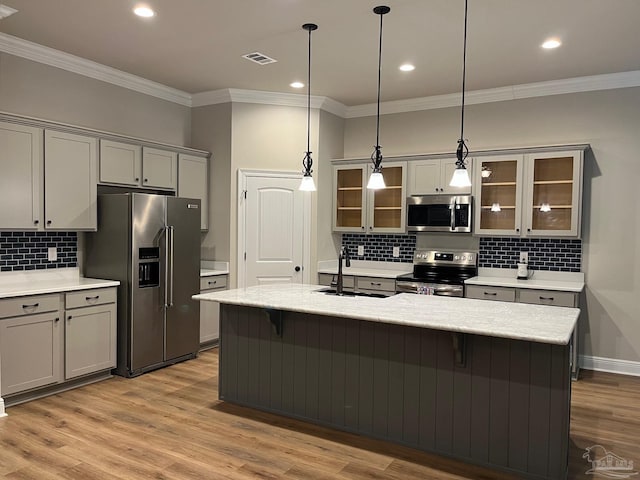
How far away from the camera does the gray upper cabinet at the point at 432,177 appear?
17.5 feet

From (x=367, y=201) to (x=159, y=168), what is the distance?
2.36 metres

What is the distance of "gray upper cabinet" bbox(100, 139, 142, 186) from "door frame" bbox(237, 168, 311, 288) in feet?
3.76

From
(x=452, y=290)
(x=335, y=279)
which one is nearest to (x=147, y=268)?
(x=335, y=279)

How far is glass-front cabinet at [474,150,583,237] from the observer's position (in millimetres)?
4777

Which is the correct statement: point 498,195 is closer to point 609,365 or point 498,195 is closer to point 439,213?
point 439,213

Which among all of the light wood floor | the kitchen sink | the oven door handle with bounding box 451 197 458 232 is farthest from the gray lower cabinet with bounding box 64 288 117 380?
the oven door handle with bounding box 451 197 458 232

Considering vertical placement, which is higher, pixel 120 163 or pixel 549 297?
pixel 120 163

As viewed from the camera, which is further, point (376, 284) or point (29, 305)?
point (376, 284)

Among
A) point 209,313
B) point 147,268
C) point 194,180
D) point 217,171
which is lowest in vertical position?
point 209,313

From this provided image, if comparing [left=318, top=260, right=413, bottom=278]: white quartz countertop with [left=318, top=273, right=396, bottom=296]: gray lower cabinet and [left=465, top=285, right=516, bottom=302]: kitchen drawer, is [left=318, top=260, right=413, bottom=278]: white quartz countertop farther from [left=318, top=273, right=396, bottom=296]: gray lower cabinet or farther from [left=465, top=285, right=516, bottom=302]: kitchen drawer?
[left=465, top=285, right=516, bottom=302]: kitchen drawer

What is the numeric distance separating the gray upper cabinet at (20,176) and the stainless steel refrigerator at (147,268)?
0.61 metres

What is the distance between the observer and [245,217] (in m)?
5.62

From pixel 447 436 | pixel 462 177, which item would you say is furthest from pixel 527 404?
pixel 462 177

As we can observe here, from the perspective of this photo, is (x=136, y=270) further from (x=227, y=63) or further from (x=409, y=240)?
(x=409, y=240)
